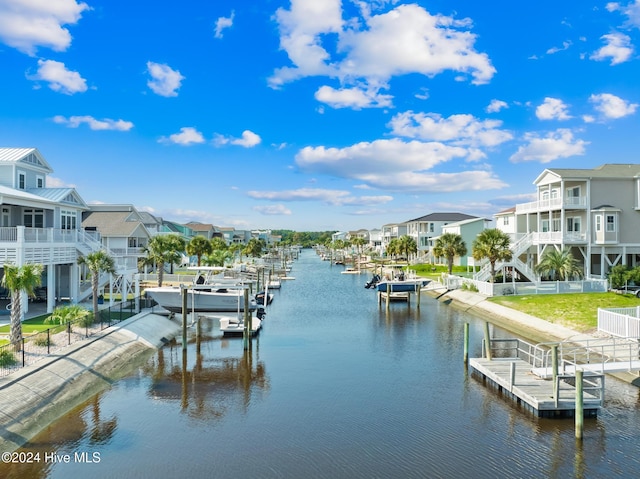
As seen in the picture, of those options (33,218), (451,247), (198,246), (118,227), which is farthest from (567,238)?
(33,218)

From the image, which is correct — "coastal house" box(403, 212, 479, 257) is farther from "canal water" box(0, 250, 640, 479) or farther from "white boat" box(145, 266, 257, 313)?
"canal water" box(0, 250, 640, 479)

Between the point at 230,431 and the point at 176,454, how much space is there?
2534 mm

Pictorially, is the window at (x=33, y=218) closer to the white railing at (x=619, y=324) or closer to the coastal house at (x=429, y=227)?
the white railing at (x=619, y=324)

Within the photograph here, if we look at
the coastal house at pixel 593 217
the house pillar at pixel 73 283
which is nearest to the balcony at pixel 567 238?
the coastal house at pixel 593 217

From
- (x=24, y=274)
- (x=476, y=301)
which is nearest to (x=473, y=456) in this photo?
(x=24, y=274)

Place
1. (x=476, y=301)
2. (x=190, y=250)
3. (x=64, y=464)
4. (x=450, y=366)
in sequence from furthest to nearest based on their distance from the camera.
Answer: (x=190, y=250)
(x=476, y=301)
(x=450, y=366)
(x=64, y=464)

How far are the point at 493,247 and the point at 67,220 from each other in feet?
122

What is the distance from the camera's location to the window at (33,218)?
38.5 meters

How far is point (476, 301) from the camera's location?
156ft

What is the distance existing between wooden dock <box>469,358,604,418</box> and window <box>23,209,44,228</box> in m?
33.1

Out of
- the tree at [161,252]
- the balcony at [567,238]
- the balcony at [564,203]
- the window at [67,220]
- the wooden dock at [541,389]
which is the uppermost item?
the balcony at [564,203]

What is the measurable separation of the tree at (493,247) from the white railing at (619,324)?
19.7 metres

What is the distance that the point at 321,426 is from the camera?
63.2ft

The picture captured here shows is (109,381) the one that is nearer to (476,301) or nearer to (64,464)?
(64,464)
